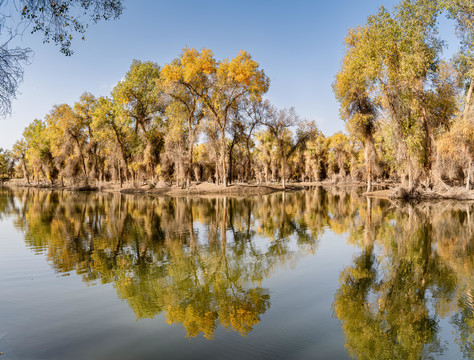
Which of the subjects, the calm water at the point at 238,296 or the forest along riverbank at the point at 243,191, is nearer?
the calm water at the point at 238,296

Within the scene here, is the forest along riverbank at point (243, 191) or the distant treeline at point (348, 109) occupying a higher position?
the distant treeline at point (348, 109)

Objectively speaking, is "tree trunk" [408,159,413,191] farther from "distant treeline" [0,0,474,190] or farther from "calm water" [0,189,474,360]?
"calm water" [0,189,474,360]

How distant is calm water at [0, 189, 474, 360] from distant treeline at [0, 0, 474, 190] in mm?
20582

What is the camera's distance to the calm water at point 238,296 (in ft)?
16.8

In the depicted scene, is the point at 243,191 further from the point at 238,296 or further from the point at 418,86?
the point at 238,296

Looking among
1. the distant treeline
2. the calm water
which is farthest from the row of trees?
the calm water

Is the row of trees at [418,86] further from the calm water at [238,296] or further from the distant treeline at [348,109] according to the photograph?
the calm water at [238,296]

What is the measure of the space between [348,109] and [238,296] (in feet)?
114

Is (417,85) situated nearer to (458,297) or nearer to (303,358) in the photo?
(458,297)

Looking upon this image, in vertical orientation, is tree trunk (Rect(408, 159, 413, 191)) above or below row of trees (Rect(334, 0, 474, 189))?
below

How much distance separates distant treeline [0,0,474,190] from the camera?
30.1 m

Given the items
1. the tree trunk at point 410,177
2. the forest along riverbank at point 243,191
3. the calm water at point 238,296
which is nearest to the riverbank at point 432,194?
the forest along riverbank at point 243,191

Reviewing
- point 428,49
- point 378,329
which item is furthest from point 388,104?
point 378,329

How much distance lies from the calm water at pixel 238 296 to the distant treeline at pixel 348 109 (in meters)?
20.6
